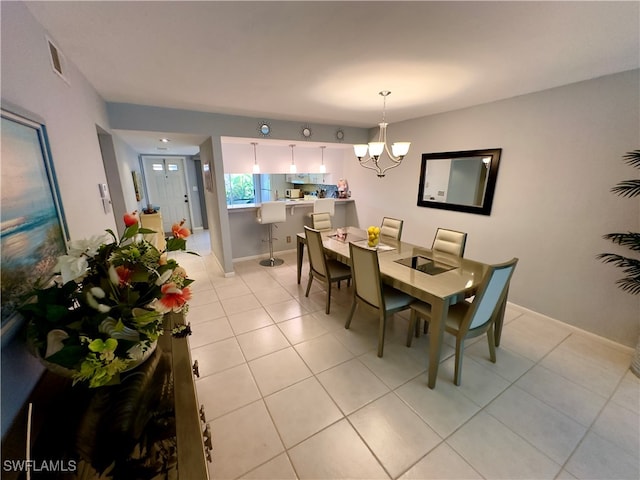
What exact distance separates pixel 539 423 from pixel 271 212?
374 cm

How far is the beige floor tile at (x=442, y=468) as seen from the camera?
1341mm

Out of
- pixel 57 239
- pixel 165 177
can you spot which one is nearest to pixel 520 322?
pixel 57 239

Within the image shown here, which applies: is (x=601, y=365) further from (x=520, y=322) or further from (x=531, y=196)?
(x=531, y=196)

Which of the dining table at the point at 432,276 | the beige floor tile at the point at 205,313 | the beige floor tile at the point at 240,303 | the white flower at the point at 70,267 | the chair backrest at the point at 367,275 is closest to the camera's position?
the white flower at the point at 70,267

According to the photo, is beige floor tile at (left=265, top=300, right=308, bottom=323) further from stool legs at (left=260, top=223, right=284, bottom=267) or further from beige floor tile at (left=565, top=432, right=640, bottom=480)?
beige floor tile at (left=565, top=432, right=640, bottom=480)

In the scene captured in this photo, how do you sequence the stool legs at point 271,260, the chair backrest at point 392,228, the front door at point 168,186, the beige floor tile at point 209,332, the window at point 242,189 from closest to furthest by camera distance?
the beige floor tile at point 209,332 < the chair backrest at point 392,228 < the stool legs at point 271,260 < the front door at point 168,186 < the window at point 242,189

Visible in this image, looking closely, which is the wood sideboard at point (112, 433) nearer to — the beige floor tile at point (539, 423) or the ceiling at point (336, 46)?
the ceiling at point (336, 46)

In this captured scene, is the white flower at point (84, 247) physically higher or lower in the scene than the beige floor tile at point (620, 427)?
higher

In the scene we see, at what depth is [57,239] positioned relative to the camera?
1155mm

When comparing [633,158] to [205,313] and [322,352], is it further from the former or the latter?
[205,313]

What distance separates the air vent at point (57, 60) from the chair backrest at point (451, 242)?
3.44 meters

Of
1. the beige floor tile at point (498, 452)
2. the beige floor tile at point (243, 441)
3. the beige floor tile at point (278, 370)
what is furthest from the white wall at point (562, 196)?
the beige floor tile at point (243, 441)

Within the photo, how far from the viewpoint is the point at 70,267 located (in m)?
0.79

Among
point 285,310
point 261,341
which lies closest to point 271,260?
point 285,310
